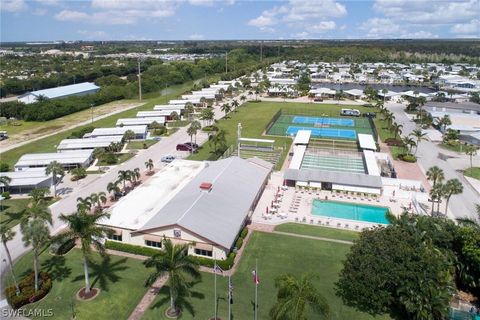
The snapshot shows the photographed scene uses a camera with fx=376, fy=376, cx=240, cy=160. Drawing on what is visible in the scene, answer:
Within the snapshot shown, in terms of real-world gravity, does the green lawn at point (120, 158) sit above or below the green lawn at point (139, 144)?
below

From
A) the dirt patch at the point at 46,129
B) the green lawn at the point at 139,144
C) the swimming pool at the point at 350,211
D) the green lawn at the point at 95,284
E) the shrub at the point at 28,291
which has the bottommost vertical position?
the green lawn at the point at 95,284

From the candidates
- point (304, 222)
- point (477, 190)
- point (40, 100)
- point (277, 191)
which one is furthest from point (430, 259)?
point (40, 100)

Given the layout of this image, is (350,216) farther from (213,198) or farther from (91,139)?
(91,139)

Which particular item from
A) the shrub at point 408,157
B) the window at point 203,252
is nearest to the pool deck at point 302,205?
the window at point 203,252

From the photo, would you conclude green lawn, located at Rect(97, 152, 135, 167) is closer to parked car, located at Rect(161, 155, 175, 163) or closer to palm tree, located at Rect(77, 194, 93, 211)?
parked car, located at Rect(161, 155, 175, 163)

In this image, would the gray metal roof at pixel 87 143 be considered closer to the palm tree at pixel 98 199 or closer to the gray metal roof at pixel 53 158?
the gray metal roof at pixel 53 158

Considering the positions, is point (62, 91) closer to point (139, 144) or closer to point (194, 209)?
point (139, 144)

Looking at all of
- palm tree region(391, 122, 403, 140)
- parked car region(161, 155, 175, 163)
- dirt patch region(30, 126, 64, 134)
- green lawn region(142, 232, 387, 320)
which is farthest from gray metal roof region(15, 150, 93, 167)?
palm tree region(391, 122, 403, 140)
